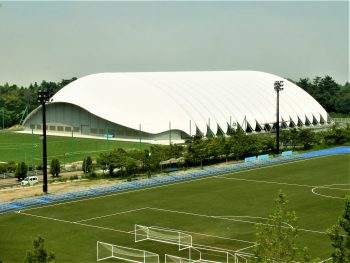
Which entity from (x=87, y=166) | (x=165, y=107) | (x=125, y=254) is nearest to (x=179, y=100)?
(x=165, y=107)

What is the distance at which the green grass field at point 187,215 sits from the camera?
43.3 meters

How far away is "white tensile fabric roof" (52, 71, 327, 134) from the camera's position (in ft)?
355

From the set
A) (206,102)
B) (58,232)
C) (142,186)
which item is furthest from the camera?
(206,102)

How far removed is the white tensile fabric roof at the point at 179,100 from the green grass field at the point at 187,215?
35790 millimetres

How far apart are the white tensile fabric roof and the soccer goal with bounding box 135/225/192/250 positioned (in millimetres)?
58796

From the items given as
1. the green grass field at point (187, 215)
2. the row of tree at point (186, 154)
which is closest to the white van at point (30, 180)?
the row of tree at point (186, 154)

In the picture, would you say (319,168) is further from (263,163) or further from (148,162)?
(148,162)

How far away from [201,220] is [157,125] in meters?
56.1

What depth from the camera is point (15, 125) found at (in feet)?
470

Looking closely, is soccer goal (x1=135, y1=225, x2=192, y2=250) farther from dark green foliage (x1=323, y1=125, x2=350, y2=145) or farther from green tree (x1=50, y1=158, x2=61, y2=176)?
dark green foliage (x1=323, y1=125, x2=350, y2=145)

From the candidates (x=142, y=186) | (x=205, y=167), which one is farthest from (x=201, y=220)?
(x=205, y=167)

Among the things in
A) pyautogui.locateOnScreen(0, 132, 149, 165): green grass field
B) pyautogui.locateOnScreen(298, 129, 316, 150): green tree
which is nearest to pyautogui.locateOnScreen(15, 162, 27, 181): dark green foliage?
pyautogui.locateOnScreen(0, 132, 149, 165): green grass field

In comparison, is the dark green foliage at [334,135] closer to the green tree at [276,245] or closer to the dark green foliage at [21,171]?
the dark green foliage at [21,171]

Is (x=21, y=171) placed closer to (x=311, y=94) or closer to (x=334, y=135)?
(x=334, y=135)
